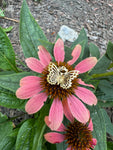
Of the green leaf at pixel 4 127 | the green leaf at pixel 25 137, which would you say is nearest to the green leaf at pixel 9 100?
the green leaf at pixel 25 137

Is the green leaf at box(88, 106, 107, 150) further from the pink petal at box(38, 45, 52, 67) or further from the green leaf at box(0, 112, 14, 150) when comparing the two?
the green leaf at box(0, 112, 14, 150)

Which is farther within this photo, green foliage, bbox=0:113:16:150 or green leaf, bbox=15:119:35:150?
green foliage, bbox=0:113:16:150

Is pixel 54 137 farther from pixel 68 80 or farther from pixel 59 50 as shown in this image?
pixel 59 50

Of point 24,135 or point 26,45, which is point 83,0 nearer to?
point 26,45

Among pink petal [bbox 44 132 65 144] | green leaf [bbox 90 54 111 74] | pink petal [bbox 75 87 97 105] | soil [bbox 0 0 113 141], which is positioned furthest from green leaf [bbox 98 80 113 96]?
soil [bbox 0 0 113 141]

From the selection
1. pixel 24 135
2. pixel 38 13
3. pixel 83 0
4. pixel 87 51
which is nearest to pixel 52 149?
pixel 24 135

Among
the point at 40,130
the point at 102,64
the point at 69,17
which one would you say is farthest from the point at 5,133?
the point at 69,17
